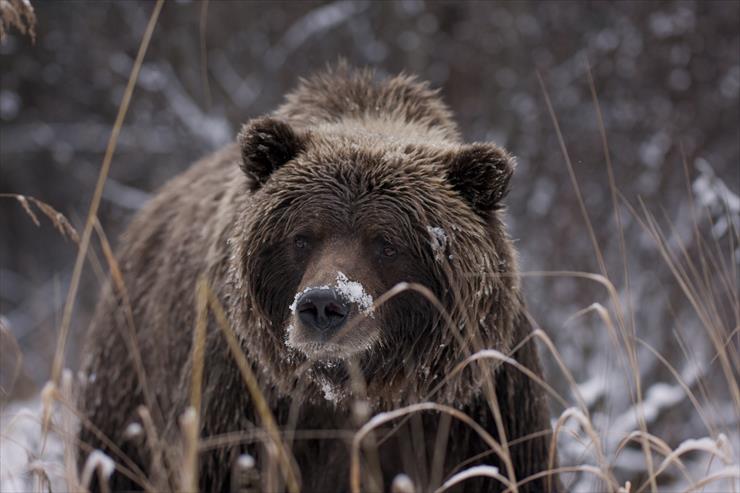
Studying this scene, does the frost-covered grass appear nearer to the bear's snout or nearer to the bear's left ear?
the bear's snout

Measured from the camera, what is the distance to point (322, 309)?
3648 millimetres

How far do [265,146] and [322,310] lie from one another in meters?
0.91

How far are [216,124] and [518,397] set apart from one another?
21.6ft

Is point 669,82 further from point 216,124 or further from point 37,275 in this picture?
point 37,275

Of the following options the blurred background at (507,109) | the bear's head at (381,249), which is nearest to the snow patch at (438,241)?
the bear's head at (381,249)

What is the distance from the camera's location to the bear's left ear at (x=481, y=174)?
13.5ft

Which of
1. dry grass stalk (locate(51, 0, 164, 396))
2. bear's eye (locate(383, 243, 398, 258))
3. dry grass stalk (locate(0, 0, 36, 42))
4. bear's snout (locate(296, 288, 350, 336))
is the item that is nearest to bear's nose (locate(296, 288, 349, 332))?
bear's snout (locate(296, 288, 350, 336))

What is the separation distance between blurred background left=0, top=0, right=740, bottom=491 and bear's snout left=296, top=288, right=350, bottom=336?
12.8ft

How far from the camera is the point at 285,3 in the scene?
38.1 ft

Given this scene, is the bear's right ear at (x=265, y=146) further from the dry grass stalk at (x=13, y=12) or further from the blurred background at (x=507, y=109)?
the blurred background at (x=507, y=109)

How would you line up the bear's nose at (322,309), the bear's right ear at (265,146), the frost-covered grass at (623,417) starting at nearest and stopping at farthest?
the frost-covered grass at (623,417) → the bear's nose at (322,309) → the bear's right ear at (265,146)

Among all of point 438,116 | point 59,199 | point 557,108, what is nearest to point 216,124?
point 557,108

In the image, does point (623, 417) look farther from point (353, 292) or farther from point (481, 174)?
point (353, 292)

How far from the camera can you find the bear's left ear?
13.5ft
